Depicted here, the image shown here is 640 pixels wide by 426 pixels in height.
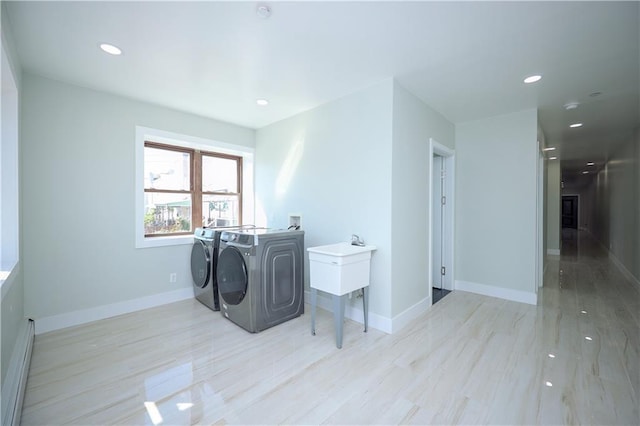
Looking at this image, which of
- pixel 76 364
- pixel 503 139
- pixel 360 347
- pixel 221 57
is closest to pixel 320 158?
pixel 221 57

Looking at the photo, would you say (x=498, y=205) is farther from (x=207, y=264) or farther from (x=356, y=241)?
(x=207, y=264)

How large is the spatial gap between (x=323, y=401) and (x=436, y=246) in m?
2.97

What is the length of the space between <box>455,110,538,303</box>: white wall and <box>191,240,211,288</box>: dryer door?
339 cm

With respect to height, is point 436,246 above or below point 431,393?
above

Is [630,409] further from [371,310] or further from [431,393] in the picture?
[371,310]

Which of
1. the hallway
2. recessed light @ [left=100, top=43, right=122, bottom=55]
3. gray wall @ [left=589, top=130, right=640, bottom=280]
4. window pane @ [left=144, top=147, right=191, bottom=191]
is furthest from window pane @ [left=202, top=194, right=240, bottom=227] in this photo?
gray wall @ [left=589, top=130, right=640, bottom=280]

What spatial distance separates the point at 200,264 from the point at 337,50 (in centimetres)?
276

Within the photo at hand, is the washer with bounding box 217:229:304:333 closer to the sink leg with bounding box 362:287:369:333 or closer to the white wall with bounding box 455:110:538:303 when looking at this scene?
the sink leg with bounding box 362:287:369:333

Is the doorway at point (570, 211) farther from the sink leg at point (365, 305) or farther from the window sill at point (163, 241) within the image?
the window sill at point (163, 241)

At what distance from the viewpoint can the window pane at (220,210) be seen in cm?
409

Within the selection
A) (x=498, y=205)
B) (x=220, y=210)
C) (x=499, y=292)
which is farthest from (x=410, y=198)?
(x=220, y=210)

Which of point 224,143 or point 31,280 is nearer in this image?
point 31,280

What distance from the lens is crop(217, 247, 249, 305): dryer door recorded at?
106 inches

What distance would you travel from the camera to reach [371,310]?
2.81 metres
